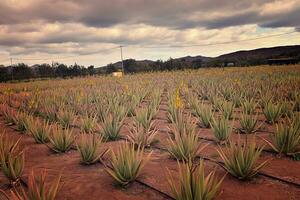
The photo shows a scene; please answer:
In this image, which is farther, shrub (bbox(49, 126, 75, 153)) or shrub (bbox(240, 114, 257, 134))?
shrub (bbox(240, 114, 257, 134))

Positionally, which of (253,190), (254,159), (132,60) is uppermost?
(132,60)

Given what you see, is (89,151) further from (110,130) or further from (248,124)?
(248,124)

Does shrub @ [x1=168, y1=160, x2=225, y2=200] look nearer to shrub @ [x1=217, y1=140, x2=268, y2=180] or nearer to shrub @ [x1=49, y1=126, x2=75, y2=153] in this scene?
shrub @ [x1=217, y1=140, x2=268, y2=180]

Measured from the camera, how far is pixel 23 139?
21.9ft

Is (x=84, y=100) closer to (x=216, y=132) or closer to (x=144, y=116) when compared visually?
(x=144, y=116)

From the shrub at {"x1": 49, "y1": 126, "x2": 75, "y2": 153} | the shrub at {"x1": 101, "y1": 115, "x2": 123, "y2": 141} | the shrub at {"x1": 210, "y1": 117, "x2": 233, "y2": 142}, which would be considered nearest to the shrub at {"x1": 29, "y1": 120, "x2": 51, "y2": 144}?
the shrub at {"x1": 49, "y1": 126, "x2": 75, "y2": 153}

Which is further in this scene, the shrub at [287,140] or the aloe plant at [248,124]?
the aloe plant at [248,124]

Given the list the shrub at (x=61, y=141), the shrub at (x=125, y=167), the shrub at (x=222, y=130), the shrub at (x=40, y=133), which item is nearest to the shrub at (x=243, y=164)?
the shrub at (x=125, y=167)

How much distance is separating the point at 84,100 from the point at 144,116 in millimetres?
4917

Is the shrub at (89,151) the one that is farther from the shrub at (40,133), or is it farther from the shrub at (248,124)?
the shrub at (248,124)

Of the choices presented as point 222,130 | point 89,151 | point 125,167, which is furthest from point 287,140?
point 89,151

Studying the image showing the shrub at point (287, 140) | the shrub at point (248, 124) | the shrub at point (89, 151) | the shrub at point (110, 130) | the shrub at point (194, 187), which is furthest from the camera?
the shrub at point (110, 130)

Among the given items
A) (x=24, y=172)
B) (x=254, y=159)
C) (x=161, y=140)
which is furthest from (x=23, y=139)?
(x=254, y=159)

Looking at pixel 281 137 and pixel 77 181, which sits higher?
pixel 281 137
